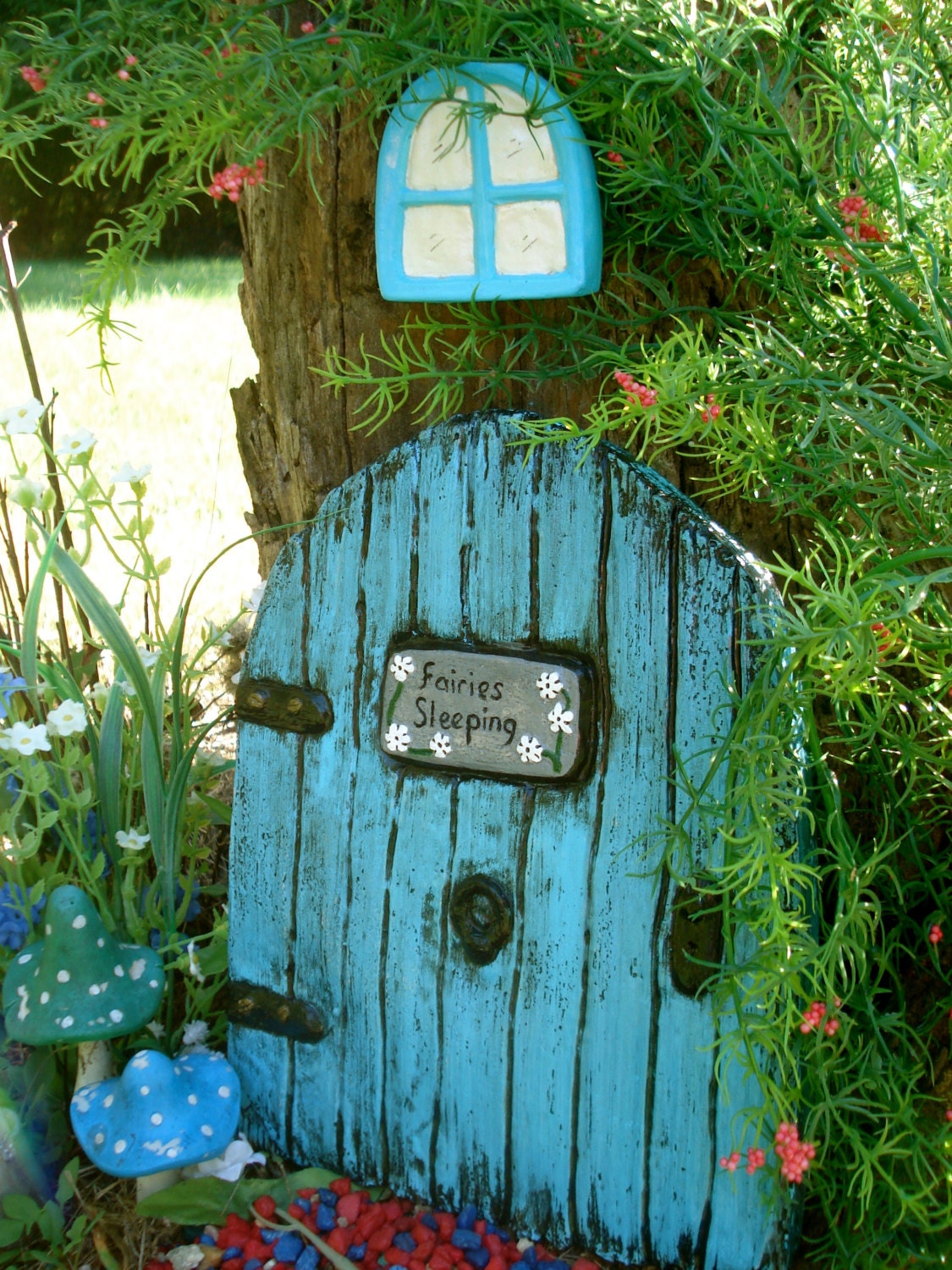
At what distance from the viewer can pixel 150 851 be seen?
6.64 ft

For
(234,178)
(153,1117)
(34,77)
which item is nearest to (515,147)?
(234,178)

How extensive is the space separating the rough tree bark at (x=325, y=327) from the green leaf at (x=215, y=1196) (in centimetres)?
105

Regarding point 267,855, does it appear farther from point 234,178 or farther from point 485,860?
point 234,178

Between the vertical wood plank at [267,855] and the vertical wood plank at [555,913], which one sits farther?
the vertical wood plank at [267,855]

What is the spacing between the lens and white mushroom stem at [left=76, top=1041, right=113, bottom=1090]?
1.77 metres

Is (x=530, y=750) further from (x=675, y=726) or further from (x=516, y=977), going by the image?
(x=516, y=977)

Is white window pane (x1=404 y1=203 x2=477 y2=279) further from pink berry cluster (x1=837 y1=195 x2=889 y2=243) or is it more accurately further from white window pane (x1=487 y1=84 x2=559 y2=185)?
pink berry cluster (x1=837 y1=195 x2=889 y2=243)

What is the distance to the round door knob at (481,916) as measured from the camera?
1.63 metres

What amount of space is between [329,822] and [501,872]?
287 mm

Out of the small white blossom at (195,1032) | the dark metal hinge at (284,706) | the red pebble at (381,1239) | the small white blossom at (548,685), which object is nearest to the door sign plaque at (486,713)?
the small white blossom at (548,685)

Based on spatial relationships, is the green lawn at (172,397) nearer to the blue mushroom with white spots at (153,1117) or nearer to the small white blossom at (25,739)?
the small white blossom at (25,739)

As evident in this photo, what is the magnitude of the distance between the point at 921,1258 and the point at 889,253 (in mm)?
1200

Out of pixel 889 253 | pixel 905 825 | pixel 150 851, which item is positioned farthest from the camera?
pixel 150 851

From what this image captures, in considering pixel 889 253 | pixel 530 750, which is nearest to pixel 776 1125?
pixel 530 750
